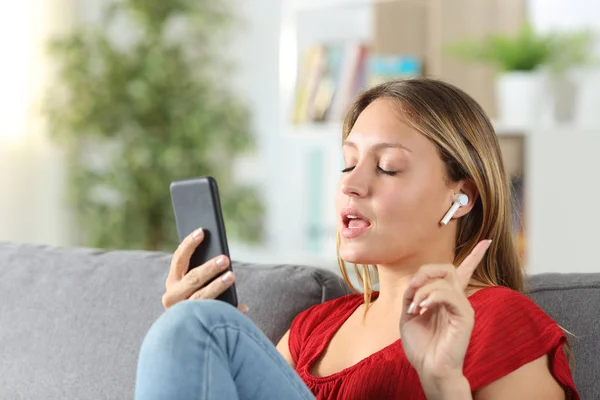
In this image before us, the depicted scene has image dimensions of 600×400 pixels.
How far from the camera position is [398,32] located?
3529 millimetres

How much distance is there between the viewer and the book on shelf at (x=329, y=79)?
3.63 meters

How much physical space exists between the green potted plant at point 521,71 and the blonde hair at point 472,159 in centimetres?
177

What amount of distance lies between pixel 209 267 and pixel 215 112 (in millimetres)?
2943

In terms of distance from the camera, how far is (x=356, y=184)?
1.34 metres

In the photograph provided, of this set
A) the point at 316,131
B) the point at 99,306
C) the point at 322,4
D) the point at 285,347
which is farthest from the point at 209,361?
the point at 322,4

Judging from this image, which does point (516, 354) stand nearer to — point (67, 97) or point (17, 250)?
point (17, 250)

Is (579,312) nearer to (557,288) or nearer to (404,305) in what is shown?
(557,288)

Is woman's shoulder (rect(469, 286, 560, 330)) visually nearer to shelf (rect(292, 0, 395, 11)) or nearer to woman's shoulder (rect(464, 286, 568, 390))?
woman's shoulder (rect(464, 286, 568, 390))

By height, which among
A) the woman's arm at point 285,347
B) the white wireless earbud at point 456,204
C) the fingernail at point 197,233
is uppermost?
the white wireless earbud at point 456,204

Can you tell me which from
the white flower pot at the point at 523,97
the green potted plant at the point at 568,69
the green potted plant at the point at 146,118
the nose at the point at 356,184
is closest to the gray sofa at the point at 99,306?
the nose at the point at 356,184

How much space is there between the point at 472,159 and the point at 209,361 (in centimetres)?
51

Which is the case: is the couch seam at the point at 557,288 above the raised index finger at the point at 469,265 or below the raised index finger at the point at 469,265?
below

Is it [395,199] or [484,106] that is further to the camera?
[484,106]

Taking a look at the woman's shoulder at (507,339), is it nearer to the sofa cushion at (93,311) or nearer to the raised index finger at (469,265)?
the raised index finger at (469,265)
